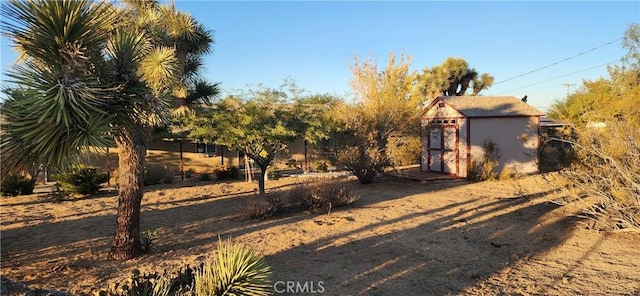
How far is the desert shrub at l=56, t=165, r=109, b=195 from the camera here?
14023 millimetres

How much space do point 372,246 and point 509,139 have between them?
497 inches

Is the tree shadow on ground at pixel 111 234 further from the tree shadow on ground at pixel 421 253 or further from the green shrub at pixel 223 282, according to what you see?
the green shrub at pixel 223 282

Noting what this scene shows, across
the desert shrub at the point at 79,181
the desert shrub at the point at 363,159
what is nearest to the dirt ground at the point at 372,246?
the desert shrub at the point at 79,181

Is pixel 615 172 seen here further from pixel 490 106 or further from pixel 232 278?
pixel 490 106

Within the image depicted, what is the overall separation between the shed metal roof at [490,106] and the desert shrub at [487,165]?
1.37 meters

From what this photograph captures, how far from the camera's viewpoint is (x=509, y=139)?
17.4 metres

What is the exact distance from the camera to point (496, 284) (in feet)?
18.0

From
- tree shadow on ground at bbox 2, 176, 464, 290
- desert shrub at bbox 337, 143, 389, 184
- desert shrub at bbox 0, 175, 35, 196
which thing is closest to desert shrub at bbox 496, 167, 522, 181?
desert shrub at bbox 337, 143, 389, 184

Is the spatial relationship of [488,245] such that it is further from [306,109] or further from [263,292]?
[306,109]

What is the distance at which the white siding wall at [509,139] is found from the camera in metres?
16.7

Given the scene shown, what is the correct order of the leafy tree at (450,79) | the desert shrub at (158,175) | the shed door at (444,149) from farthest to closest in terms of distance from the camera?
the leafy tree at (450,79)
the desert shrub at (158,175)
the shed door at (444,149)

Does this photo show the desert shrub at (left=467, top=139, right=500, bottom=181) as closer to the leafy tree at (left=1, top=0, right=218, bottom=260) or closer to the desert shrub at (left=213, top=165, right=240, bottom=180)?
the desert shrub at (left=213, top=165, right=240, bottom=180)

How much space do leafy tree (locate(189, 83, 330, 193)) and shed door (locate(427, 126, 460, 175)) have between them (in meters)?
7.40

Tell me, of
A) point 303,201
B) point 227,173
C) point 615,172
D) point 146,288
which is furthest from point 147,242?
point 227,173
